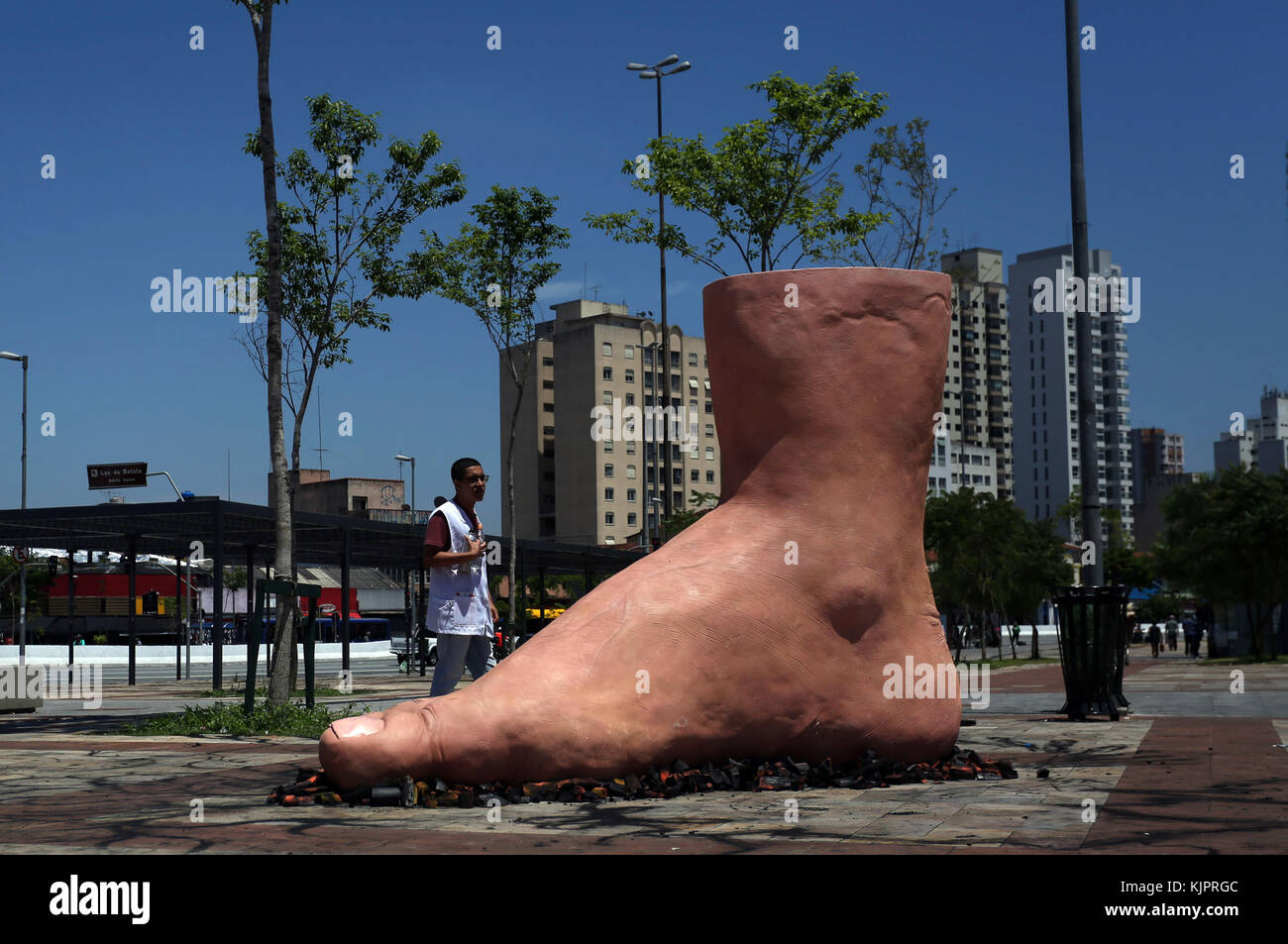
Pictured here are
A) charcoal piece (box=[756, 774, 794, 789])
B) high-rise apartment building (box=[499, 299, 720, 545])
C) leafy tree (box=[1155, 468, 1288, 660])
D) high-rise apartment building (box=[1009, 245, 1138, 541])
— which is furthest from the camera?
high-rise apartment building (box=[1009, 245, 1138, 541])

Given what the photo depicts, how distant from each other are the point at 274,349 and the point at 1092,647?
860 centimetres

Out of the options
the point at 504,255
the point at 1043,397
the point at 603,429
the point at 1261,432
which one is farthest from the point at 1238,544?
the point at 1261,432

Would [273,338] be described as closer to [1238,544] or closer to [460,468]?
[460,468]

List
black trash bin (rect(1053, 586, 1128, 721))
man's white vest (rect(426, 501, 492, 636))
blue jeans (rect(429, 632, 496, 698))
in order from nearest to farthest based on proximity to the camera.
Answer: blue jeans (rect(429, 632, 496, 698)), man's white vest (rect(426, 501, 492, 636)), black trash bin (rect(1053, 586, 1128, 721))

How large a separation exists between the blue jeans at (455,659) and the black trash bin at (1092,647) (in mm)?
6519

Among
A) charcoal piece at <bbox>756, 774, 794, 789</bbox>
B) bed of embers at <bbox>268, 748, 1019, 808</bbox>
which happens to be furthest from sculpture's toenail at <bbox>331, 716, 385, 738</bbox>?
charcoal piece at <bbox>756, 774, 794, 789</bbox>

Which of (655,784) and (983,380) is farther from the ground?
(983,380)

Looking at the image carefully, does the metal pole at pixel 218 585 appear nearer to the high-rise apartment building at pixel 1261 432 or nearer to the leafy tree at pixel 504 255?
the leafy tree at pixel 504 255

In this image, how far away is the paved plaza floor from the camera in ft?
17.8

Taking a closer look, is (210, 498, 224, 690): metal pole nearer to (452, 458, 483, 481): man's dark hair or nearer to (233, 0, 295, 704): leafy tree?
(233, 0, 295, 704): leafy tree

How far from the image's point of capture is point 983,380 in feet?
486
